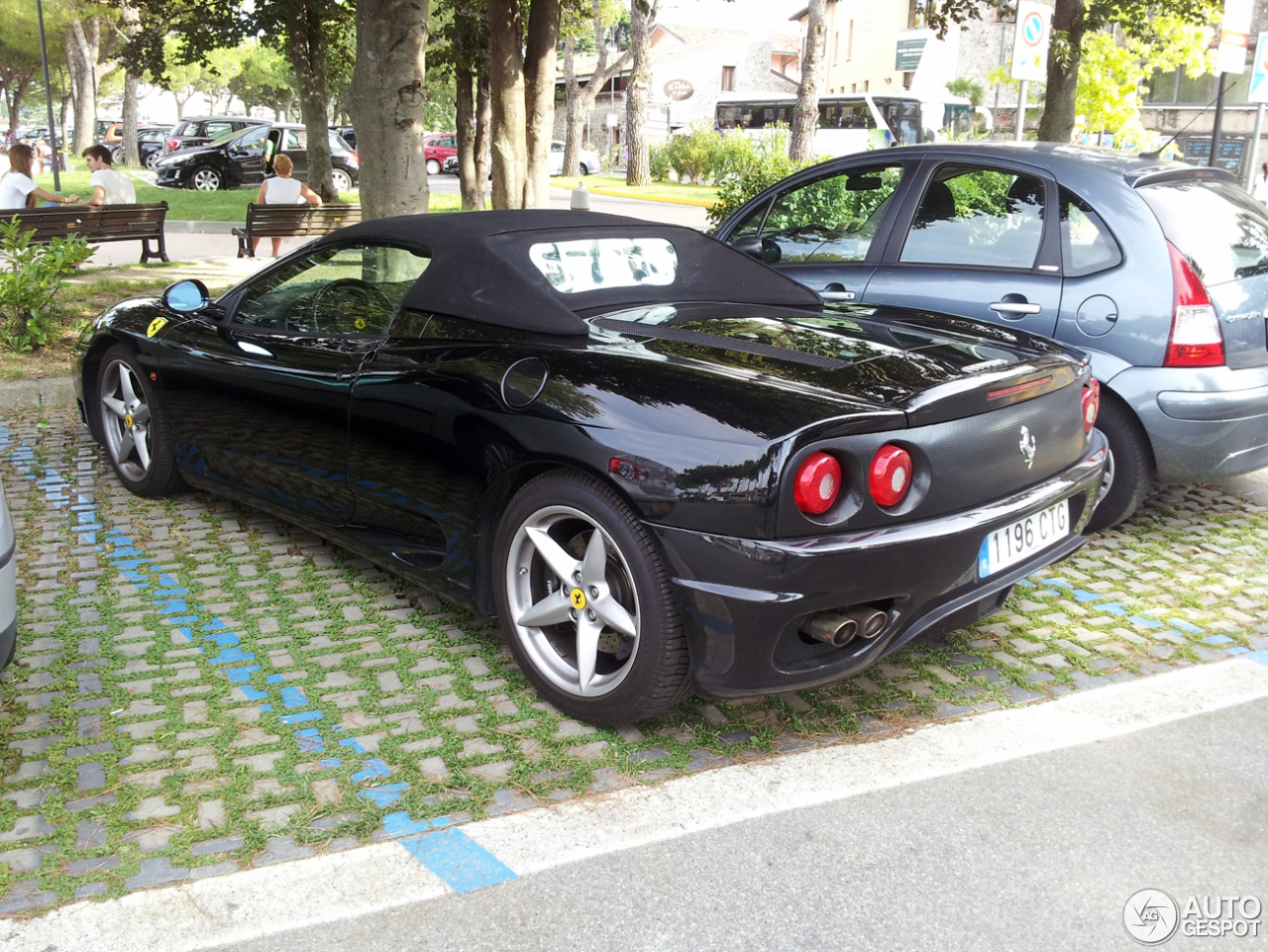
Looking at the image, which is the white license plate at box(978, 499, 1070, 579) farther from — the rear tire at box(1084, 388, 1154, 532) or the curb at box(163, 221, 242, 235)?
the curb at box(163, 221, 242, 235)

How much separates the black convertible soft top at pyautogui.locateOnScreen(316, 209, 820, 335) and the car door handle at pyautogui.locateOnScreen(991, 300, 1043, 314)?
1.04 m

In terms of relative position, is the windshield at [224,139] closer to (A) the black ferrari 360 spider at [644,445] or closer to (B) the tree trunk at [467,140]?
(B) the tree trunk at [467,140]

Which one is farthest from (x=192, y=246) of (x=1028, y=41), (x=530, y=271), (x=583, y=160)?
(x=583, y=160)

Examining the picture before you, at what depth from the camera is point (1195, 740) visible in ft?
11.3

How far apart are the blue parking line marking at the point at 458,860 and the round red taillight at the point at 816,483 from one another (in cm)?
113

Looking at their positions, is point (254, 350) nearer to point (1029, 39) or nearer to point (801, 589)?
point (801, 589)

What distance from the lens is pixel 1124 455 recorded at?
4883mm

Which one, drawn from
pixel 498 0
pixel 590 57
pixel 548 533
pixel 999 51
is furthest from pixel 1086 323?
pixel 590 57

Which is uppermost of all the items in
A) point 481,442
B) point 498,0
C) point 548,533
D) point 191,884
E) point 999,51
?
point 999,51

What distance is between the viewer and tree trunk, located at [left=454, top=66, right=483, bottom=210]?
22.5 m

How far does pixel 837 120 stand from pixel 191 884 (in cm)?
4426

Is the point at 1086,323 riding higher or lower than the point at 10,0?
lower

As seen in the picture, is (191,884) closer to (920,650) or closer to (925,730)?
(925,730)

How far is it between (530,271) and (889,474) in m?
1.41
